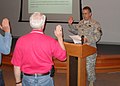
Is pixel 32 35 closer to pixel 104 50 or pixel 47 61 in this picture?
pixel 47 61

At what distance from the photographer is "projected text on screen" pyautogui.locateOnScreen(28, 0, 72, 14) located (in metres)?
6.43

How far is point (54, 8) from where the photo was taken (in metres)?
6.61

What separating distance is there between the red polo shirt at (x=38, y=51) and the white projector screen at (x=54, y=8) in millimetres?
4211

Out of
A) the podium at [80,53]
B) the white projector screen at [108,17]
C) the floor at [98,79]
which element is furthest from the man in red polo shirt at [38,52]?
the white projector screen at [108,17]

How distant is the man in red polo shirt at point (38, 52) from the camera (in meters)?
2.17

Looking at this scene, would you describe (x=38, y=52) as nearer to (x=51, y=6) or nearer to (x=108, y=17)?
(x=108, y=17)

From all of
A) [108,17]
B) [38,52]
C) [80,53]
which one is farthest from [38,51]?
[108,17]

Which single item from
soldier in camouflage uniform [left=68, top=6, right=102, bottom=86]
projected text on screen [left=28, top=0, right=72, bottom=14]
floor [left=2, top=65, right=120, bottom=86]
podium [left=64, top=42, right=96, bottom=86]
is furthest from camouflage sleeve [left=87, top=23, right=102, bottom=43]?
projected text on screen [left=28, top=0, right=72, bottom=14]

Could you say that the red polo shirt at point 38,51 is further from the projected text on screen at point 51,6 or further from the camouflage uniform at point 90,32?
the projected text on screen at point 51,6

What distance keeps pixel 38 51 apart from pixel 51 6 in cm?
460

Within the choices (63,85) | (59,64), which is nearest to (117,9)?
(59,64)

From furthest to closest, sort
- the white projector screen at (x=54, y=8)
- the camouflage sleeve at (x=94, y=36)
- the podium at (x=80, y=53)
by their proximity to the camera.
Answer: the white projector screen at (x=54, y=8) → the camouflage sleeve at (x=94, y=36) → the podium at (x=80, y=53)

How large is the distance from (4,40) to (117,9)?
4.37 m

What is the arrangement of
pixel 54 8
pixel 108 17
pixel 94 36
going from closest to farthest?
pixel 94 36 < pixel 108 17 < pixel 54 8
